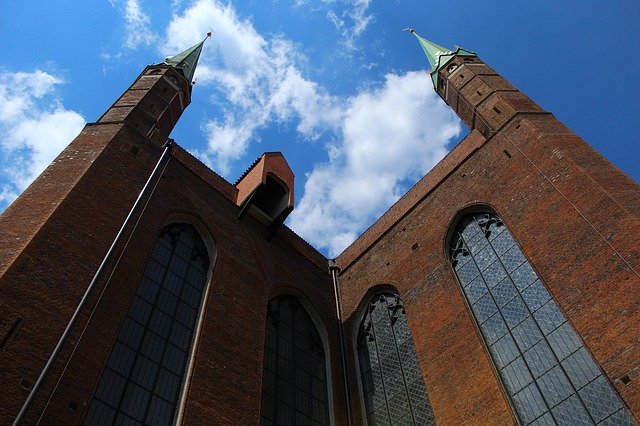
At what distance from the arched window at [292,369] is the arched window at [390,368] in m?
1.04

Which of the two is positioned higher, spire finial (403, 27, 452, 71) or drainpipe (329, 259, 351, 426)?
spire finial (403, 27, 452, 71)

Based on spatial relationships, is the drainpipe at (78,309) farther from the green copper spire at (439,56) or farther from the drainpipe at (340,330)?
the green copper spire at (439,56)

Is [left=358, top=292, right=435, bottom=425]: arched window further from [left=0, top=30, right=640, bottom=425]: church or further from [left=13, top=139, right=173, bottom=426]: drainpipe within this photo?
[left=13, top=139, right=173, bottom=426]: drainpipe

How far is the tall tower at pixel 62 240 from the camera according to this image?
276 inches

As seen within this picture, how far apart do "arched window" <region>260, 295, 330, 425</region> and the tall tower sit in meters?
4.04

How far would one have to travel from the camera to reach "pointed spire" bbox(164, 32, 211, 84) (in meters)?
18.4

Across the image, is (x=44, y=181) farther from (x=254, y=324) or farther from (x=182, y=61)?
(x=182, y=61)

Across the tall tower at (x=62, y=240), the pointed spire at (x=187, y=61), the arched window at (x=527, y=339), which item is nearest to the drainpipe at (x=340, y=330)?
the arched window at (x=527, y=339)

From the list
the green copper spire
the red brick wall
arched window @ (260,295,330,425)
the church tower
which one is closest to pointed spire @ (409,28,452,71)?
the green copper spire

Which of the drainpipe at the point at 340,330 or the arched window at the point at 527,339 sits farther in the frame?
the drainpipe at the point at 340,330

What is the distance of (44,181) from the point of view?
10.2 m

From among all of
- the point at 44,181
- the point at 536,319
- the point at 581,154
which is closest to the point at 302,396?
the point at 536,319

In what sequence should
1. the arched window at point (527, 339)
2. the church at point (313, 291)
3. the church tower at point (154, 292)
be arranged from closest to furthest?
the church tower at point (154, 292)
the church at point (313, 291)
the arched window at point (527, 339)

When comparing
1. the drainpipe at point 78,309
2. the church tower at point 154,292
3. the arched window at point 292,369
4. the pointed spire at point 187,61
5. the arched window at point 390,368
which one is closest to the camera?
the drainpipe at point 78,309
